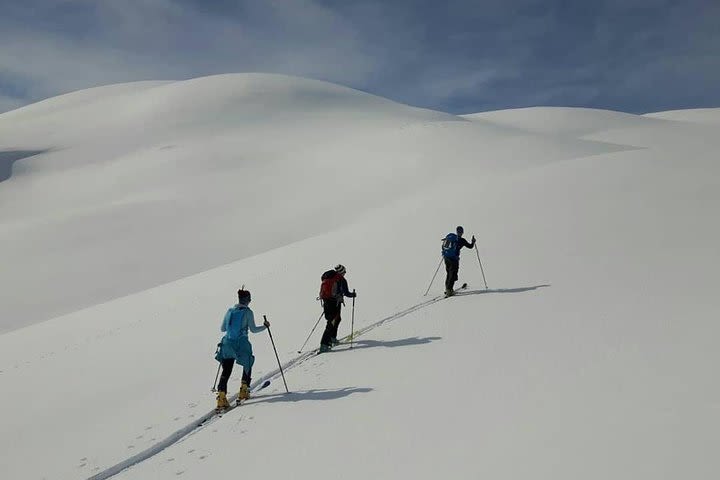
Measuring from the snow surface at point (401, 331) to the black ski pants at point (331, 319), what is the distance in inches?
15.1

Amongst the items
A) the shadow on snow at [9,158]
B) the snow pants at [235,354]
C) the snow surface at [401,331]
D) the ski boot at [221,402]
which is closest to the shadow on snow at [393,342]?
the snow surface at [401,331]

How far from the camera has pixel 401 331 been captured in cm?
945

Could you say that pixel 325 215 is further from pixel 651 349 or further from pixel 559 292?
pixel 651 349

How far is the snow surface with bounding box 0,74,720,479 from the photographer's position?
4.71 m

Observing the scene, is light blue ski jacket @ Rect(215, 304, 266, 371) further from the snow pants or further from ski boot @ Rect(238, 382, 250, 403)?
ski boot @ Rect(238, 382, 250, 403)

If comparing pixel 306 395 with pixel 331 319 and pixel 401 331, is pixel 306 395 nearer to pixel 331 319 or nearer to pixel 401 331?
pixel 331 319

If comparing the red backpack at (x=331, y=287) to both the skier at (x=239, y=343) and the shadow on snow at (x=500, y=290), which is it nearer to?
the skier at (x=239, y=343)

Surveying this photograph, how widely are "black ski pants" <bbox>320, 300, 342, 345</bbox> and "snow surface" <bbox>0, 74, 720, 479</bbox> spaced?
1.26 feet

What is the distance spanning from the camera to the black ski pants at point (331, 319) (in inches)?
363

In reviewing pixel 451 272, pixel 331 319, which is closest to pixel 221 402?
pixel 331 319

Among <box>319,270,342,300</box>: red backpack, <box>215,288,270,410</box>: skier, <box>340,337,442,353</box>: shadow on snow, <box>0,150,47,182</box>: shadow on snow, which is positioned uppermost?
<box>0,150,47,182</box>: shadow on snow

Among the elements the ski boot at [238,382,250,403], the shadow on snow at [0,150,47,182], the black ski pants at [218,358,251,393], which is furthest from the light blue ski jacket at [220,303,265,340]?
the shadow on snow at [0,150,47,182]

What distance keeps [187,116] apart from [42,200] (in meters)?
29.8

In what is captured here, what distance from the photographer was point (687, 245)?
37.0ft
